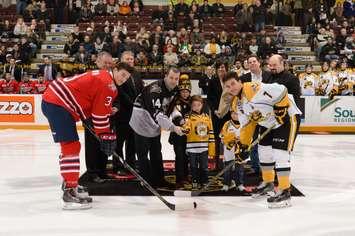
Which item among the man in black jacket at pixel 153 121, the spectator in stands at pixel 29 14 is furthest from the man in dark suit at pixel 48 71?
the man in black jacket at pixel 153 121

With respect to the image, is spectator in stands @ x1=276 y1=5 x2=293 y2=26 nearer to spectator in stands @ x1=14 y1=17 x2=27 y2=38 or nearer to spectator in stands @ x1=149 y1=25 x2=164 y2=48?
spectator in stands @ x1=149 y1=25 x2=164 y2=48

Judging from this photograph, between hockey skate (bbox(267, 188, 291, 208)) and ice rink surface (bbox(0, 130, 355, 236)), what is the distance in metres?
0.06

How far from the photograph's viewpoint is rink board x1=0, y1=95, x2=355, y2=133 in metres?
12.0

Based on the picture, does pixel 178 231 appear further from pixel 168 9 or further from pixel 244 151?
pixel 168 9

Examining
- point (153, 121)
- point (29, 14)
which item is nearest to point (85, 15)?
point (29, 14)

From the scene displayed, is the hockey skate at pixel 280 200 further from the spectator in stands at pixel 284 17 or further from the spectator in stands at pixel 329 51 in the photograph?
the spectator in stands at pixel 284 17

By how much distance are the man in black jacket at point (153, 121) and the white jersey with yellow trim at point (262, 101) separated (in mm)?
698

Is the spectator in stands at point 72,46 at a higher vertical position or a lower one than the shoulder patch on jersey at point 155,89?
lower

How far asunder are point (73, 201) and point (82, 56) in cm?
926

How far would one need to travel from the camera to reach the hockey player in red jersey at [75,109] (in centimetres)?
524

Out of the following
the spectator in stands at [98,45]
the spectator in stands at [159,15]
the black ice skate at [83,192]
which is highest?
the spectator in stands at [159,15]

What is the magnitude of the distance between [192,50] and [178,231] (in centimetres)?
1036

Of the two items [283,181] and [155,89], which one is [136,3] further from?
[283,181]

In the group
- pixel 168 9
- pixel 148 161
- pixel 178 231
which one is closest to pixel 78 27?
pixel 168 9
